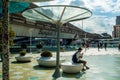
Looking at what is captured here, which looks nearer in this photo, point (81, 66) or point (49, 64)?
point (81, 66)

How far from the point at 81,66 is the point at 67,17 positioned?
325 centimetres

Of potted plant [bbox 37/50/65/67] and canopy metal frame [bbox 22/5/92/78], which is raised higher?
canopy metal frame [bbox 22/5/92/78]

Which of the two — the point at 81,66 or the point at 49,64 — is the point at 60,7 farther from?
the point at 49,64

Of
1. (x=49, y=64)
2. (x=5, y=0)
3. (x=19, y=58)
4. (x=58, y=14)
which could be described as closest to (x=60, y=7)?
(x=58, y=14)

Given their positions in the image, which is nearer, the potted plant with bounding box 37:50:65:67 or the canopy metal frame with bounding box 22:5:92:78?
the canopy metal frame with bounding box 22:5:92:78

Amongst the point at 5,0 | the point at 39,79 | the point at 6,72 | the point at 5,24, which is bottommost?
the point at 39,79

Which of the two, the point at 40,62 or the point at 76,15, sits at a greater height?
the point at 76,15

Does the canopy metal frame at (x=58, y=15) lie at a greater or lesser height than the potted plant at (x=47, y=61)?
greater

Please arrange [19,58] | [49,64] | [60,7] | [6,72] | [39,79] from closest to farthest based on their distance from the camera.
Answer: [6,72] < [39,79] < [60,7] < [49,64] < [19,58]

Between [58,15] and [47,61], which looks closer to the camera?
[58,15]

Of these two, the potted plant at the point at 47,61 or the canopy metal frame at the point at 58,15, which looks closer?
the canopy metal frame at the point at 58,15

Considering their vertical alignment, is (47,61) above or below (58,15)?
below

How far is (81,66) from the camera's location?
15.7 metres

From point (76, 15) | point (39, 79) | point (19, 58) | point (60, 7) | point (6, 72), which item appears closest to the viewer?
point (6, 72)
